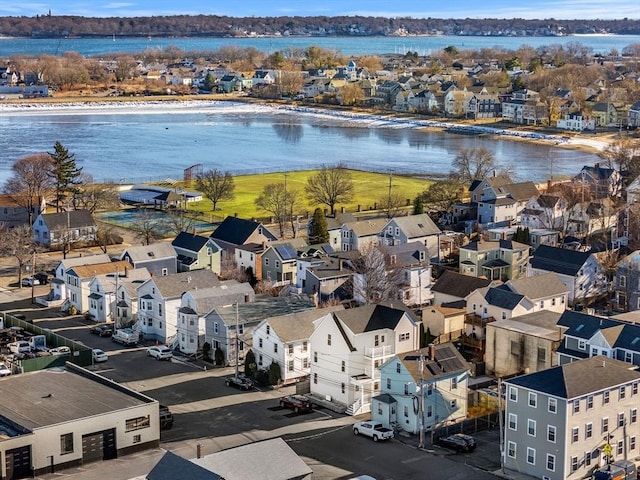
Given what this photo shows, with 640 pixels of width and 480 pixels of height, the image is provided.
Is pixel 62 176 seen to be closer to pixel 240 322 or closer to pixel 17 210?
pixel 17 210

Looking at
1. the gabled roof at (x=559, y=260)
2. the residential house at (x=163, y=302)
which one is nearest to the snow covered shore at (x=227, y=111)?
the gabled roof at (x=559, y=260)

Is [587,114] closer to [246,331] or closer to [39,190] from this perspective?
[39,190]

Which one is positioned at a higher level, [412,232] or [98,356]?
[412,232]

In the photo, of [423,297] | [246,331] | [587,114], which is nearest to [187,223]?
[423,297]

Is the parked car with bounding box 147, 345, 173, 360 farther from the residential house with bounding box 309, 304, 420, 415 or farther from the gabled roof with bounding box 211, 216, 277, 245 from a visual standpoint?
the gabled roof with bounding box 211, 216, 277, 245

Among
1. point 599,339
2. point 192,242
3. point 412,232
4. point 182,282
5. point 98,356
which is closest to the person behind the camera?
point 599,339

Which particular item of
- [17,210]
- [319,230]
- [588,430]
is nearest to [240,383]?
[588,430]

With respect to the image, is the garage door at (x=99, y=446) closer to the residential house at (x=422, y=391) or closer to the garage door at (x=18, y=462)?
the garage door at (x=18, y=462)
